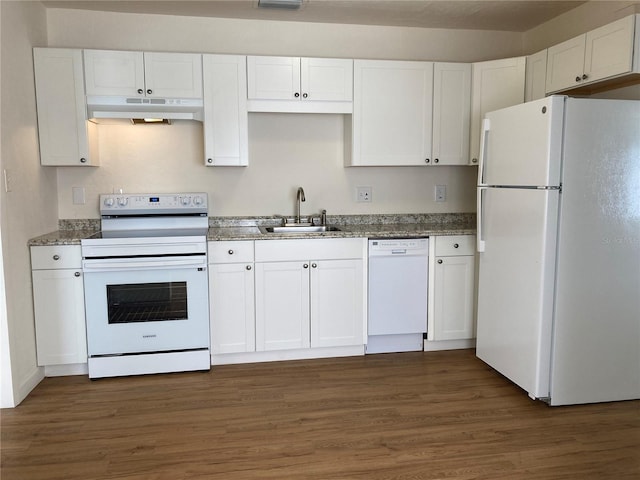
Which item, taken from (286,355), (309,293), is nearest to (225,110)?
(309,293)

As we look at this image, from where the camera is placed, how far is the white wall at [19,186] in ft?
8.95

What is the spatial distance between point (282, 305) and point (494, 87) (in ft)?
7.06

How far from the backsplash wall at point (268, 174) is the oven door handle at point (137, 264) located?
2.26 feet

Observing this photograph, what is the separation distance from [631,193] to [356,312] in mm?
A: 1772

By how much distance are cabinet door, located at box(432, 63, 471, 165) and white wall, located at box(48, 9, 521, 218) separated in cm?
35

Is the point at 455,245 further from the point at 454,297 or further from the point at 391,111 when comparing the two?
the point at 391,111

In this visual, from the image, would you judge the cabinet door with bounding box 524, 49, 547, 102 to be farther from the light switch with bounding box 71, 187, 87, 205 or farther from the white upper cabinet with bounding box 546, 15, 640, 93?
the light switch with bounding box 71, 187, 87, 205

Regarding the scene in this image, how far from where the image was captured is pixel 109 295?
3.09 meters

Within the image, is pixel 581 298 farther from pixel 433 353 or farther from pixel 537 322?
pixel 433 353

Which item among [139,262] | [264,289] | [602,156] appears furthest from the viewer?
[264,289]

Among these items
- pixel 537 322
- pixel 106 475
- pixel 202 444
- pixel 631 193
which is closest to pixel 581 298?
pixel 537 322

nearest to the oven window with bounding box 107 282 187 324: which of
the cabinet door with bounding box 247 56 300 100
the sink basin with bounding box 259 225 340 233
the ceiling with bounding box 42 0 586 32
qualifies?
the sink basin with bounding box 259 225 340 233

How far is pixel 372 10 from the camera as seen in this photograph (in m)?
3.46

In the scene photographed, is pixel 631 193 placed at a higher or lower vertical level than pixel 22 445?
higher
